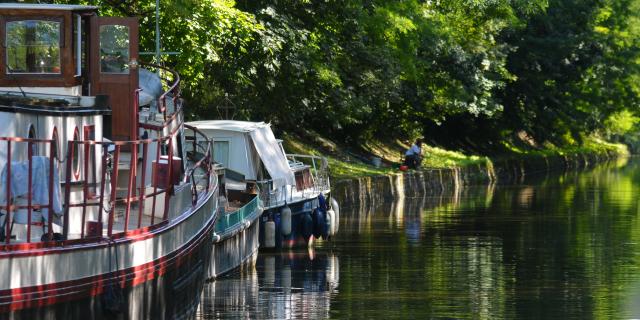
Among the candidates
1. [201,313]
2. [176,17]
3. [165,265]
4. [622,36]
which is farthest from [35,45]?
[622,36]

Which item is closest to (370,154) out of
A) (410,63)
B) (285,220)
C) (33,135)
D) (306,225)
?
(410,63)

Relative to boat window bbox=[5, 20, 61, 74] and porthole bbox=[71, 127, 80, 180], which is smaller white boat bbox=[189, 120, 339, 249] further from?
porthole bbox=[71, 127, 80, 180]

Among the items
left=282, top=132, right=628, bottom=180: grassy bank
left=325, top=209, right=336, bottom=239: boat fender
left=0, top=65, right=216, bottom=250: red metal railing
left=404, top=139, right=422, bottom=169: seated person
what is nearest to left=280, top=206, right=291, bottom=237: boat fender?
left=325, top=209, right=336, bottom=239: boat fender

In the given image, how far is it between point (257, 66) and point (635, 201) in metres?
16.6

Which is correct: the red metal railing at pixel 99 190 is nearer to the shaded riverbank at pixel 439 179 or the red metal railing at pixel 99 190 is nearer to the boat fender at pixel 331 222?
the boat fender at pixel 331 222

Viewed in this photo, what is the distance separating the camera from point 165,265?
16625 millimetres

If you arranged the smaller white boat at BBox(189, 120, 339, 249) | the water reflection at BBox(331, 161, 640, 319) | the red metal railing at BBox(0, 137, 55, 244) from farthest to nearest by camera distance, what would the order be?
the smaller white boat at BBox(189, 120, 339, 249) < the water reflection at BBox(331, 161, 640, 319) < the red metal railing at BBox(0, 137, 55, 244)

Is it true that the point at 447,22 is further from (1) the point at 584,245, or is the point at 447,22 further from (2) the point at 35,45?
(2) the point at 35,45

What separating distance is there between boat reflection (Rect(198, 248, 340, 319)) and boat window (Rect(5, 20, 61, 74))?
4915mm

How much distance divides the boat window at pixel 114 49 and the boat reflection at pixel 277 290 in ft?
13.5

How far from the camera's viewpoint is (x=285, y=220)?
94.5 ft

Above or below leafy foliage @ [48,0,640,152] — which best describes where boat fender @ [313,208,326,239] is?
below

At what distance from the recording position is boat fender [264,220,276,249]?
1113 inches

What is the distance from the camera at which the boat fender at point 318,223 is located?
1182 inches
